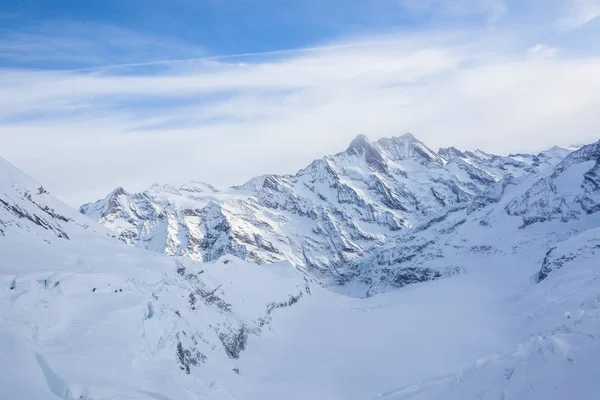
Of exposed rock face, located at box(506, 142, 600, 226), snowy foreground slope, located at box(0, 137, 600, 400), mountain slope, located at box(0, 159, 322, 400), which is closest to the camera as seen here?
mountain slope, located at box(0, 159, 322, 400)

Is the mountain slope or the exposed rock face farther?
the exposed rock face

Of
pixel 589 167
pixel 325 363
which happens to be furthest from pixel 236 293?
pixel 589 167

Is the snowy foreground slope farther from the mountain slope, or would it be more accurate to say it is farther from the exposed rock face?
the exposed rock face

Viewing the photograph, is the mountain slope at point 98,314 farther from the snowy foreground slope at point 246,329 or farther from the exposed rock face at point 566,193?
the exposed rock face at point 566,193

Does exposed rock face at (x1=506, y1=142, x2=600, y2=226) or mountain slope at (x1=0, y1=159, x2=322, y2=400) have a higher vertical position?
mountain slope at (x1=0, y1=159, x2=322, y2=400)

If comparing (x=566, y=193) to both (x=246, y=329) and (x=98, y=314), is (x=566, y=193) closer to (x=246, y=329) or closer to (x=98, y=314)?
(x=246, y=329)

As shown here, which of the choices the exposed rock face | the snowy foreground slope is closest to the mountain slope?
the snowy foreground slope

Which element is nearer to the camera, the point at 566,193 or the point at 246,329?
the point at 246,329

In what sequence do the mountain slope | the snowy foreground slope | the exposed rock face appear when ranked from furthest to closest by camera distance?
1. the exposed rock face
2. the snowy foreground slope
3. the mountain slope

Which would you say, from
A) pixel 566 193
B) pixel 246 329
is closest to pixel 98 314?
pixel 246 329
